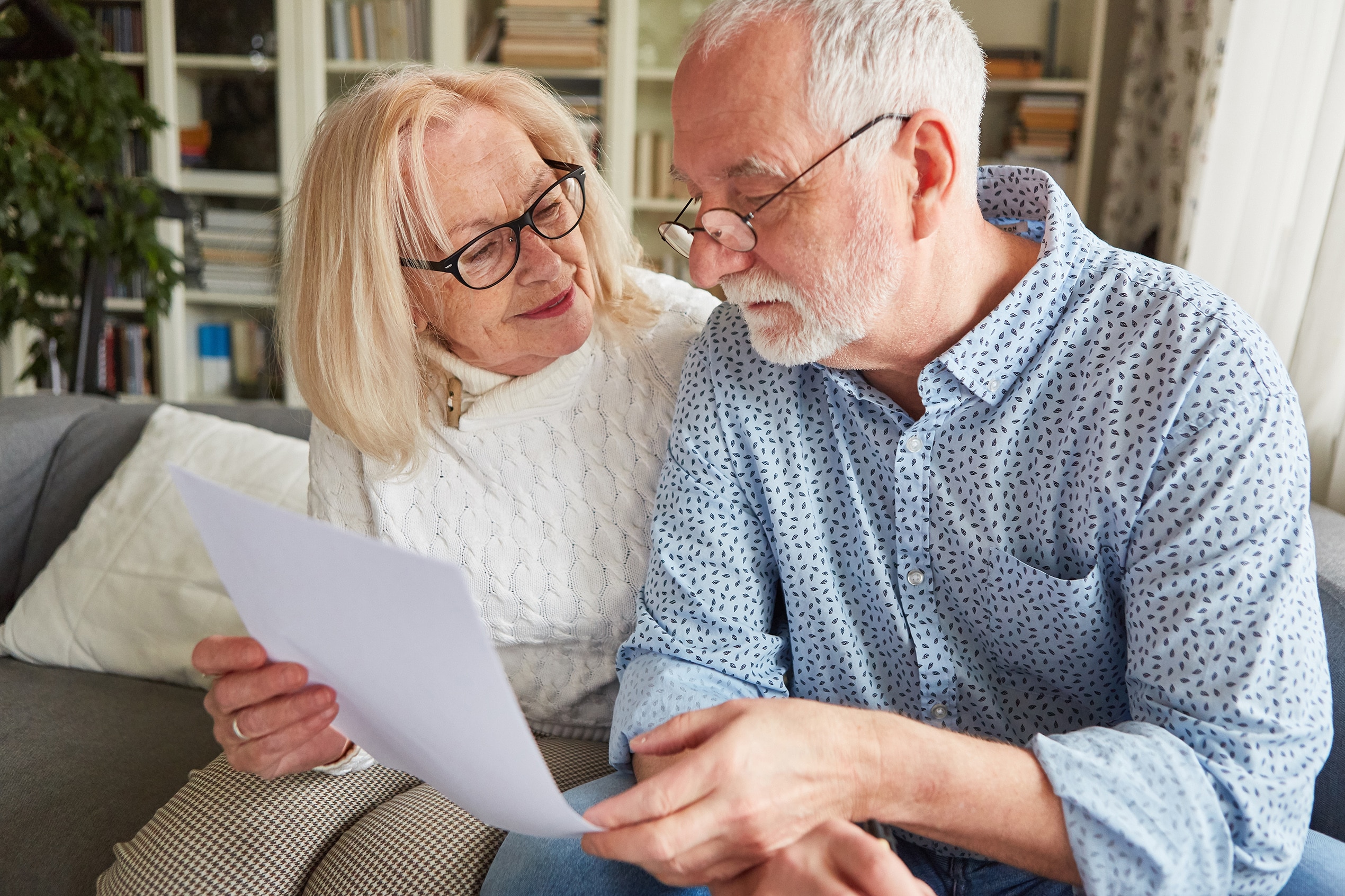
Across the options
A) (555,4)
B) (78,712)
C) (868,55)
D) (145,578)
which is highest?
(555,4)

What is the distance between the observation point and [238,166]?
3.48 meters

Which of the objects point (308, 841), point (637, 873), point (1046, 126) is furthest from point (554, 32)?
point (637, 873)

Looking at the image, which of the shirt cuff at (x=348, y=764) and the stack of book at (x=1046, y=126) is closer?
the shirt cuff at (x=348, y=764)

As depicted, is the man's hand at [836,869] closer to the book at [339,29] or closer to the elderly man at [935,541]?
the elderly man at [935,541]

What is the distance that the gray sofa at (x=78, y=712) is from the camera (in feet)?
3.94

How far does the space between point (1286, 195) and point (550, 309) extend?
4.47 feet

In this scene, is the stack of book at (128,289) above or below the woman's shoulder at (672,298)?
below

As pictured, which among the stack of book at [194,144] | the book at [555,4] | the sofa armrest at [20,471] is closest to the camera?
the sofa armrest at [20,471]

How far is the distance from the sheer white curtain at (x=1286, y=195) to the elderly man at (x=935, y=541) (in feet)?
2.79

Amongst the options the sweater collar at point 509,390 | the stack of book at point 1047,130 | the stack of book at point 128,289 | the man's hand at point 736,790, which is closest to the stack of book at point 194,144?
the stack of book at point 128,289

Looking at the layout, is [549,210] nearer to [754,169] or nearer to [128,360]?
[754,169]

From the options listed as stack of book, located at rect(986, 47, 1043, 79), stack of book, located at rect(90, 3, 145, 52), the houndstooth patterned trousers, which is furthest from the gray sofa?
stack of book, located at rect(986, 47, 1043, 79)

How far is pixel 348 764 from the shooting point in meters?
1.13

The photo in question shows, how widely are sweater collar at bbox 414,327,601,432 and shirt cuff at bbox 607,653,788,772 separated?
1.11ft
